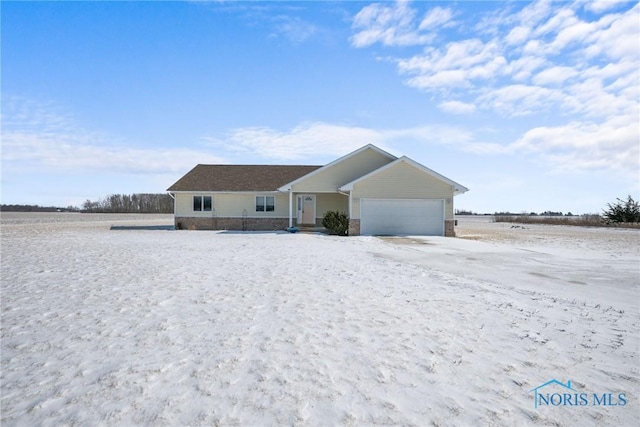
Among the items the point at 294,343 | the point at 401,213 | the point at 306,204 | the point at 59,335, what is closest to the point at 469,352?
the point at 294,343

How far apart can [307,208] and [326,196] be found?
1.64 metres

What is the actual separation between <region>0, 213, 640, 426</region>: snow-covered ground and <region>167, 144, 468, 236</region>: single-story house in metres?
14.0

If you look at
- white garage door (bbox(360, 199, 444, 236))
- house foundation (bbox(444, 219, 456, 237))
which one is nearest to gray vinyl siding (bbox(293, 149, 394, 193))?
white garage door (bbox(360, 199, 444, 236))

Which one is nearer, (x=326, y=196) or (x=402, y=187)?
(x=402, y=187)

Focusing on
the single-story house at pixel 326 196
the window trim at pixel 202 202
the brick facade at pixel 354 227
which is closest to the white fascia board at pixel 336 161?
the single-story house at pixel 326 196

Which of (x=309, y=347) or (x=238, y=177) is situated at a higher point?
(x=238, y=177)

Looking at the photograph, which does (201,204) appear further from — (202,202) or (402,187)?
(402,187)

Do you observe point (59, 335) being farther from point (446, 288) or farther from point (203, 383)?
point (446, 288)

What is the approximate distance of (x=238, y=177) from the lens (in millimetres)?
29500

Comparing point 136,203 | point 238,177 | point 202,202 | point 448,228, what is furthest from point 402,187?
point 136,203

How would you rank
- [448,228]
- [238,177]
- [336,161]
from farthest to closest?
[238,177]
[336,161]
[448,228]

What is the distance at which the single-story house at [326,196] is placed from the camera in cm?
2350

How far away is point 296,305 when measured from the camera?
Answer: 6.66 metres

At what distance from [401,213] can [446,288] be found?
52.3 feet
